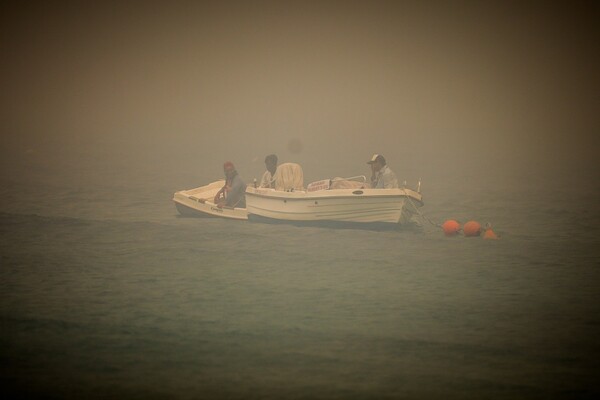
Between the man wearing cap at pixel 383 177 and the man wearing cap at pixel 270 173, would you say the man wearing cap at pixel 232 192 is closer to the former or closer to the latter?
the man wearing cap at pixel 270 173

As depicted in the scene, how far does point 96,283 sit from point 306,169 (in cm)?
2095

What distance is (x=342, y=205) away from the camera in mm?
19703

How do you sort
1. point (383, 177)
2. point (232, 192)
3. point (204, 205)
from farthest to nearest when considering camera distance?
point (204, 205)
point (232, 192)
point (383, 177)

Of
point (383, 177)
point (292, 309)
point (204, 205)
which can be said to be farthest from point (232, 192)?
point (292, 309)

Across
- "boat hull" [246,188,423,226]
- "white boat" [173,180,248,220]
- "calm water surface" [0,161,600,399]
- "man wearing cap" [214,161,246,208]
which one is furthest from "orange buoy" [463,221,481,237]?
"man wearing cap" [214,161,246,208]

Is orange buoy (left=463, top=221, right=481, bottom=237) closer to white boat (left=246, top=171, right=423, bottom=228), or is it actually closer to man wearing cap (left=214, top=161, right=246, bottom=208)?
white boat (left=246, top=171, right=423, bottom=228)

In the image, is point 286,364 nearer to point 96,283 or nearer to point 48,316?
point 48,316

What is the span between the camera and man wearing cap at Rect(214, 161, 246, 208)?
21031 mm

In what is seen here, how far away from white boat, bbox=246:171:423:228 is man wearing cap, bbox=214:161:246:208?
26.7 inches

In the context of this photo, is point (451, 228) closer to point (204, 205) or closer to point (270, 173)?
point (270, 173)

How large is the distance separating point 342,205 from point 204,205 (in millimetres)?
3405

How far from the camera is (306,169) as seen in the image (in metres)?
36.6

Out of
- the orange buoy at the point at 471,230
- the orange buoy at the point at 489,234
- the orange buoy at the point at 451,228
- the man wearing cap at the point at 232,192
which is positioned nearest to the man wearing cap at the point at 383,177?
the orange buoy at the point at 451,228

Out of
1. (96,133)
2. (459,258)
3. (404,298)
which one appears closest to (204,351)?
(404,298)
